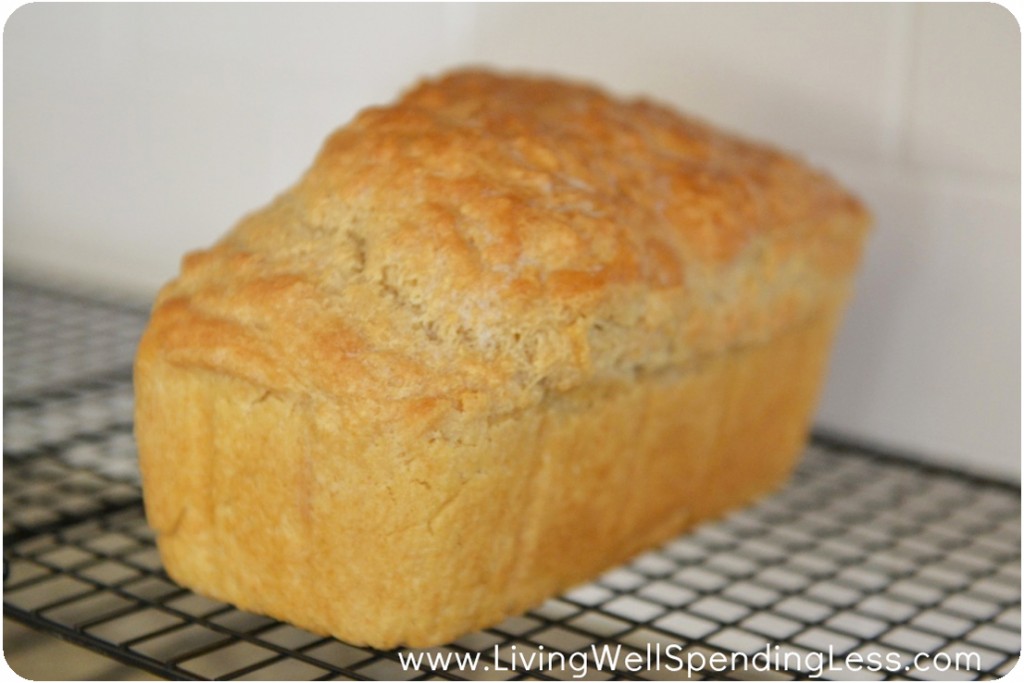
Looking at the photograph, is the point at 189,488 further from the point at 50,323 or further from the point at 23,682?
the point at 50,323

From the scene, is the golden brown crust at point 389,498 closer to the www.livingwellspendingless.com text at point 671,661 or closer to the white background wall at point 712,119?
the www.livingwellspendingless.com text at point 671,661

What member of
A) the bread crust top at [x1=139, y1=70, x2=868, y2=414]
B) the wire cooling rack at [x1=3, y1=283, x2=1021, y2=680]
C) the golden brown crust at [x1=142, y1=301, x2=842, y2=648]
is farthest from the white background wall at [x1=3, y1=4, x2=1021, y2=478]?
the golden brown crust at [x1=142, y1=301, x2=842, y2=648]

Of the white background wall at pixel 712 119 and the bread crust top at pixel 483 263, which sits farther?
the white background wall at pixel 712 119

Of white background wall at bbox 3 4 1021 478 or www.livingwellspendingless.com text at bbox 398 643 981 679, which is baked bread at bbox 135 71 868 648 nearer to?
www.livingwellspendingless.com text at bbox 398 643 981 679

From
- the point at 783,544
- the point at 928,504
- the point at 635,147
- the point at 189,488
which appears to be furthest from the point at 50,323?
the point at 928,504

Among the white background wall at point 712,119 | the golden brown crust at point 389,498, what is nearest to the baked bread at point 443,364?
the golden brown crust at point 389,498
